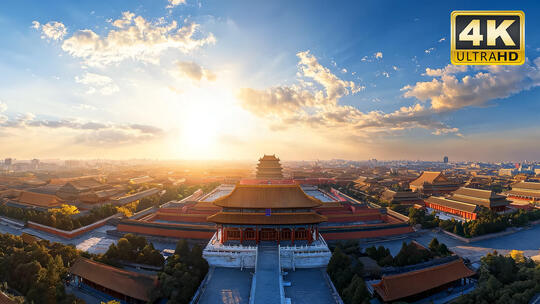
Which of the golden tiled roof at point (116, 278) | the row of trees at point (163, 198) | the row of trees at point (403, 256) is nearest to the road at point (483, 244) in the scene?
the row of trees at point (403, 256)

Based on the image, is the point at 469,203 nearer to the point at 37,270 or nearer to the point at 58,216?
the point at 37,270

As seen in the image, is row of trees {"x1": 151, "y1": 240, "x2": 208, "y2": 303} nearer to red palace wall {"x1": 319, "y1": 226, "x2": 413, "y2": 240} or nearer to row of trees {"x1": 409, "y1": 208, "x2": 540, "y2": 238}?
red palace wall {"x1": 319, "y1": 226, "x2": 413, "y2": 240}

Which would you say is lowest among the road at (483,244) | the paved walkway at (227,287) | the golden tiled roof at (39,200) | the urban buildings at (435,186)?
the road at (483,244)

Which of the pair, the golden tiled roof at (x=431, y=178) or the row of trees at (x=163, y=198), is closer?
the row of trees at (x=163, y=198)

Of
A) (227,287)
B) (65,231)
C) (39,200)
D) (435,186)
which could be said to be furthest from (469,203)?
(39,200)

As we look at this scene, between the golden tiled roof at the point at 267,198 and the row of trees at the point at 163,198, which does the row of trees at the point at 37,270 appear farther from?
the row of trees at the point at 163,198

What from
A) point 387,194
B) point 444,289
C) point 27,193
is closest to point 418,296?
point 444,289

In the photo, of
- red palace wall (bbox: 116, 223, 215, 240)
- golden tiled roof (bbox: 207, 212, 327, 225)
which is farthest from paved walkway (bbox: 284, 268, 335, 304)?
red palace wall (bbox: 116, 223, 215, 240)
